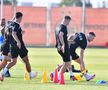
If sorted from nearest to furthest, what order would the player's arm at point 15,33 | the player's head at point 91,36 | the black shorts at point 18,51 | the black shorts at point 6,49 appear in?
the player's arm at point 15,33 < the black shorts at point 18,51 < the black shorts at point 6,49 < the player's head at point 91,36

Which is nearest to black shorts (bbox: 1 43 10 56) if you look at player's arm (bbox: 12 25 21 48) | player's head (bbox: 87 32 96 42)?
player's arm (bbox: 12 25 21 48)

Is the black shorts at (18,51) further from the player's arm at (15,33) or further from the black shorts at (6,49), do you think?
the player's arm at (15,33)

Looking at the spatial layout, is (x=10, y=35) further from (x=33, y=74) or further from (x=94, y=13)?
(x=94, y=13)

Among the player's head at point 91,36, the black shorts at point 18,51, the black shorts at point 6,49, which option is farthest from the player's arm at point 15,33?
the player's head at point 91,36

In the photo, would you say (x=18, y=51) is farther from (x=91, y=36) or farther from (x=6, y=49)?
(x=91, y=36)

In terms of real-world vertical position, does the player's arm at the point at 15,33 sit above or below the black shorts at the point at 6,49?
above

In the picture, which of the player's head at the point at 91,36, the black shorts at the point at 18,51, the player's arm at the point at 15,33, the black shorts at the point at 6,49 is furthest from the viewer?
the player's head at the point at 91,36

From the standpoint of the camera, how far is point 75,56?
20.5m

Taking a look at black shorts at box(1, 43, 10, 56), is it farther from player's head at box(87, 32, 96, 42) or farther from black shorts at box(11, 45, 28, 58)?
player's head at box(87, 32, 96, 42)

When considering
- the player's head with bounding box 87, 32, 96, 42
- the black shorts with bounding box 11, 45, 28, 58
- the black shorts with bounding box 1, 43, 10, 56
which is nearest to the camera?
the black shorts with bounding box 11, 45, 28, 58

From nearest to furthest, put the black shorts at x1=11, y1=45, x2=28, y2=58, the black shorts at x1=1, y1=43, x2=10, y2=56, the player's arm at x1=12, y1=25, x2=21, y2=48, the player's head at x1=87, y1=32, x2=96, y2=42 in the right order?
the player's arm at x1=12, y1=25, x2=21, y2=48 < the black shorts at x1=11, y1=45, x2=28, y2=58 < the black shorts at x1=1, y1=43, x2=10, y2=56 < the player's head at x1=87, y1=32, x2=96, y2=42

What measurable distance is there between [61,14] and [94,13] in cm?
393

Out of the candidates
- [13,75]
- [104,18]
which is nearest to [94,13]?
[104,18]

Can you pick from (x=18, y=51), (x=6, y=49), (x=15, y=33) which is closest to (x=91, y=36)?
(x=18, y=51)
